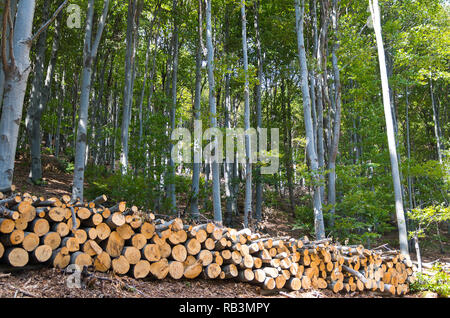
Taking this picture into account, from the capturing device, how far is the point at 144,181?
9.09 metres

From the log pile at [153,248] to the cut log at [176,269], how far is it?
0.04 feet

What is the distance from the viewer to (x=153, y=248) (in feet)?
14.8

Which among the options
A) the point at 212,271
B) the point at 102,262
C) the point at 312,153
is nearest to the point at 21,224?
the point at 102,262

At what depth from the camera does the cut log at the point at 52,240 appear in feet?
12.4

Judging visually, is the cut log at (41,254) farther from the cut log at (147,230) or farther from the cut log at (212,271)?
the cut log at (212,271)

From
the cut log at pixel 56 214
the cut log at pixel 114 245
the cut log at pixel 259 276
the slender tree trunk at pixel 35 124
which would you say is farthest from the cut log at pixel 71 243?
the slender tree trunk at pixel 35 124

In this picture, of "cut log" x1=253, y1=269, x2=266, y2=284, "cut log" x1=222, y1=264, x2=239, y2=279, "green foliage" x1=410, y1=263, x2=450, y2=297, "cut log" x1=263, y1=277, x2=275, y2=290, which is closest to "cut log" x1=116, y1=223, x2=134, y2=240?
"cut log" x1=222, y1=264, x2=239, y2=279

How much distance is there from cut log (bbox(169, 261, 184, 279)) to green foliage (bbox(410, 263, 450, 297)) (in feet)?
21.6

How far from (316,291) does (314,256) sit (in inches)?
24.7

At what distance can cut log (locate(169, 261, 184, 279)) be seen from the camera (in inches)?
181

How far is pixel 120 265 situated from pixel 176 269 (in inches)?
32.4
